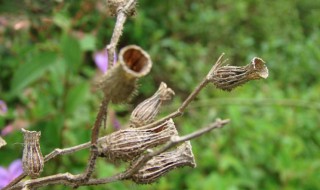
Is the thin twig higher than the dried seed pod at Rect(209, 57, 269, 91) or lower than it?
higher

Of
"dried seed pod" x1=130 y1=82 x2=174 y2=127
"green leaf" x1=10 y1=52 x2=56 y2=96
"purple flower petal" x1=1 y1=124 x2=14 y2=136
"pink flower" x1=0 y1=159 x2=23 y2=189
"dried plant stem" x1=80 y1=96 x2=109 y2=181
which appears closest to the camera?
"dried plant stem" x1=80 y1=96 x2=109 y2=181

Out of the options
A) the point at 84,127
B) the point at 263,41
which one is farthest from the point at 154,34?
the point at 84,127

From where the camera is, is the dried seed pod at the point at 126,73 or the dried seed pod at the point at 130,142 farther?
the dried seed pod at the point at 130,142

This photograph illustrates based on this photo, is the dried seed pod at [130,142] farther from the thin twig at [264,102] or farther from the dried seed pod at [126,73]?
the thin twig at [264,102]

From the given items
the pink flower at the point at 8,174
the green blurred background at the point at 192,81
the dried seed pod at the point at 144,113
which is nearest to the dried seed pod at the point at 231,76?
the dried seed pod at the point at 144,113

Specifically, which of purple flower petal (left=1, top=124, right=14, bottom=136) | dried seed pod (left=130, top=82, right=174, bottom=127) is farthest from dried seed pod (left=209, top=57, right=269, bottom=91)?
purple flower petal (left=1, top=124, right=14, bottom=136)

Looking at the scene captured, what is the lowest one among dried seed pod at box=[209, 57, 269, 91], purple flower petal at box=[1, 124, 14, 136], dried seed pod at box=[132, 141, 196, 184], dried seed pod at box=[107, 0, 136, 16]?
dried seed pod at box=[132, 141, 196, 184]

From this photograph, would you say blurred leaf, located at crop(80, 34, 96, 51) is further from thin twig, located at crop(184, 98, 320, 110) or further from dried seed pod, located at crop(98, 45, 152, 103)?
dried seed pod, located at crop(98, 45, 152, 103)

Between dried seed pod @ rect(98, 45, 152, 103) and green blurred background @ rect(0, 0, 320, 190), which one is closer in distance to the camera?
dried seed pod @ rect(98, 45, 152, 103)
